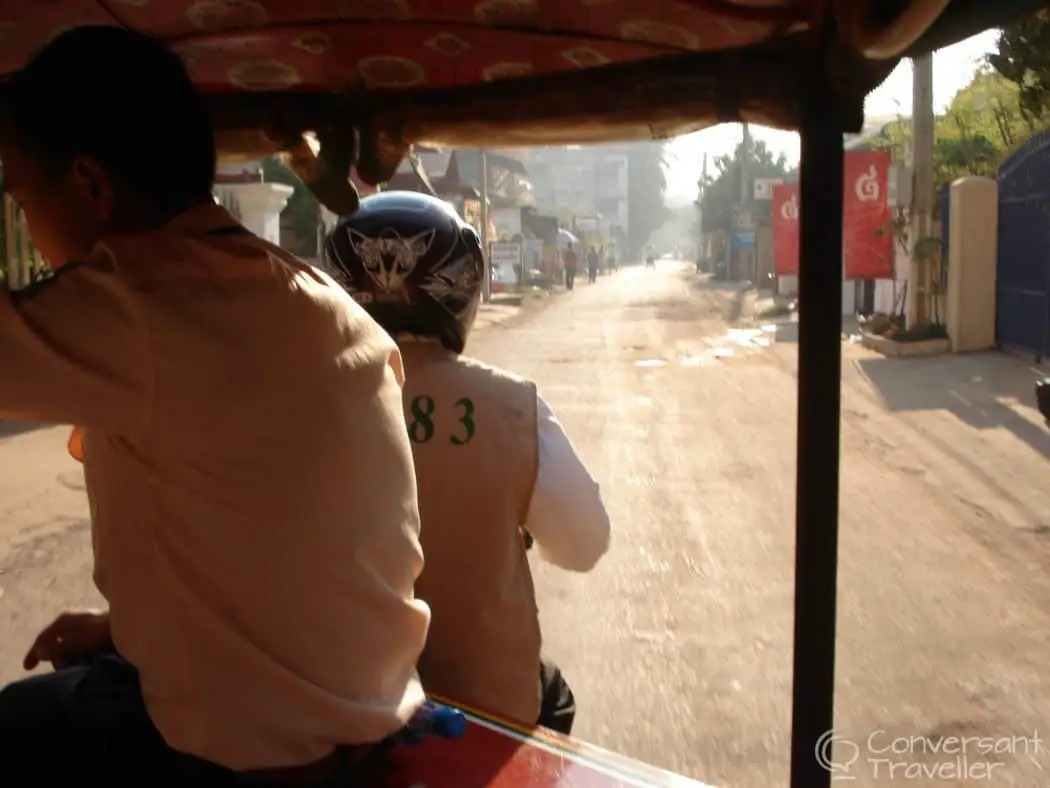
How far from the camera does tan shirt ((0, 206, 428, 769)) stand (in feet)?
4.11

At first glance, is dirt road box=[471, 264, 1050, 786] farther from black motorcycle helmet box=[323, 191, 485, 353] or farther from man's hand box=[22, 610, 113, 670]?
man's hand box=[22, 610, 113, 670]

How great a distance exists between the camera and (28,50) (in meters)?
2.39

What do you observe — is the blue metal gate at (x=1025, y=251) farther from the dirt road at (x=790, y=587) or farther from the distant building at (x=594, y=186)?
the distant building at (x=594, y=186)

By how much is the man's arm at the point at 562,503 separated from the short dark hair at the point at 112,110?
0.83 meters

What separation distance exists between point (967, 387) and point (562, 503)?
37.5 ft

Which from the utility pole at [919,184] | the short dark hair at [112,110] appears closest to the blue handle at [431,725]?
the short dark hair at [112,110]

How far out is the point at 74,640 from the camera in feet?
5.73

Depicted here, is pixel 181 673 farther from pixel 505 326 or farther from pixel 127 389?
pixel 505 326

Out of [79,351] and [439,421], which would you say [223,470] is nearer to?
[79,351]

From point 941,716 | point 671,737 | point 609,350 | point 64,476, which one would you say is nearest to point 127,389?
point 671,737

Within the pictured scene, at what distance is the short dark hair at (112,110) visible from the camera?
133 cm

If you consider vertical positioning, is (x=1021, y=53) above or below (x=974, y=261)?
above

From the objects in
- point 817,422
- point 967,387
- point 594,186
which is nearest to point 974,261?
point 967,387

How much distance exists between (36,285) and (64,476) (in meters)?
7.84
